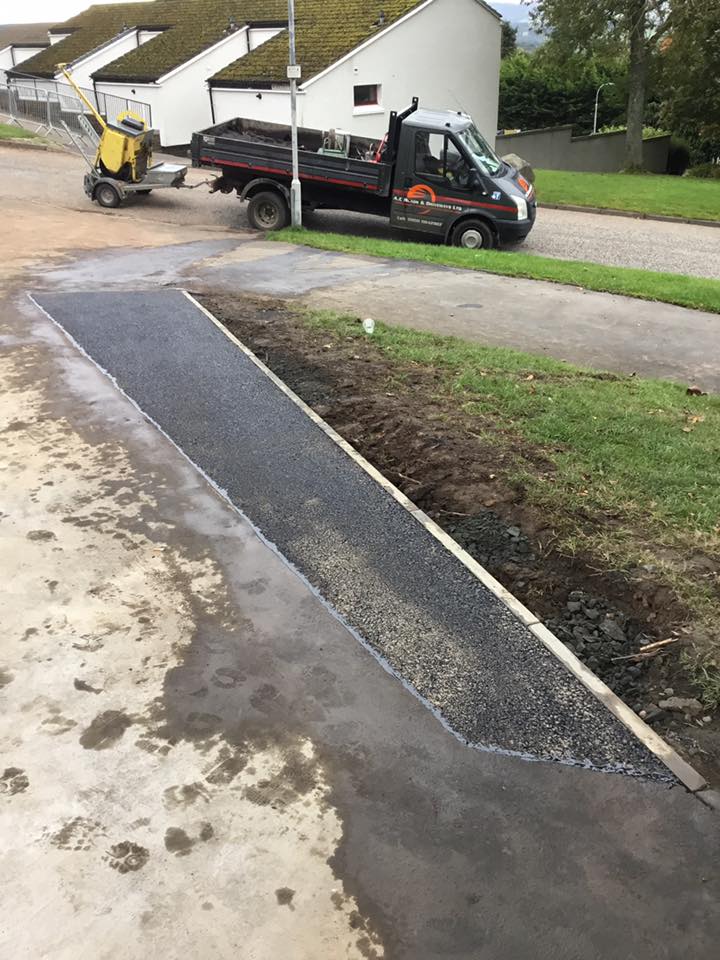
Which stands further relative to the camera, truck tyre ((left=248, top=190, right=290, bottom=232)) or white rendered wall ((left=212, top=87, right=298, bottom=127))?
white rendered wall ((left=212, top=87, right=298, bottom=127))

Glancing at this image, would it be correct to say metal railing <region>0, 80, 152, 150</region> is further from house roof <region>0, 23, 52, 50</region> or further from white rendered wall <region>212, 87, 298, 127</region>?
house roof <region>0, 23, 52, 50</region>

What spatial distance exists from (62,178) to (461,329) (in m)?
16.4

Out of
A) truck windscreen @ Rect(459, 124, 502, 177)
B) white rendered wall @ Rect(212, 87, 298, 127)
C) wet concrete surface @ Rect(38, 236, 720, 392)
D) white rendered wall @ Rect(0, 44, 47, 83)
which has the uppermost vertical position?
white rendered wall @ Rect(0, 44, 47, 83)

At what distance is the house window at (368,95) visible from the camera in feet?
89.8

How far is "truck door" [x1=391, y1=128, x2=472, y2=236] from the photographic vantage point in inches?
598

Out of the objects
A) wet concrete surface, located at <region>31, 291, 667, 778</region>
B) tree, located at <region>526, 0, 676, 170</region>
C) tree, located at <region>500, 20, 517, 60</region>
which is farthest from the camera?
tree, located at <region>500, 20, 517, 60</region>

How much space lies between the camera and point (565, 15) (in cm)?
3244

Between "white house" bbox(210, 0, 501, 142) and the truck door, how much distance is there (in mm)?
12041

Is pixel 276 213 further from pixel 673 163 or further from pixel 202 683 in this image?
pixel 673 163

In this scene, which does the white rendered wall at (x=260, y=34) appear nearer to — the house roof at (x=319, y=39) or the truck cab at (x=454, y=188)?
the house roof at (x=319, y=39)

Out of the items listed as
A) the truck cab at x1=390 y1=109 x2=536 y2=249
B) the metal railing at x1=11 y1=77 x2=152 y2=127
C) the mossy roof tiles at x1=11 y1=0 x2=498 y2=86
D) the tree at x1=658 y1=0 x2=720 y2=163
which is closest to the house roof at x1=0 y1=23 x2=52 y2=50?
the mossy roof tiles at x1=11 y1=0 x2=498 y2=86

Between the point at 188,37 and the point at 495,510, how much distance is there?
33.2 m

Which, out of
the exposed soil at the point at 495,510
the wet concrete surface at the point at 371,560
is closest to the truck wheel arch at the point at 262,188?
the exposed soil at the point at 495,510

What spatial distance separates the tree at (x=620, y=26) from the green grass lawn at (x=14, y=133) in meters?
21.8
